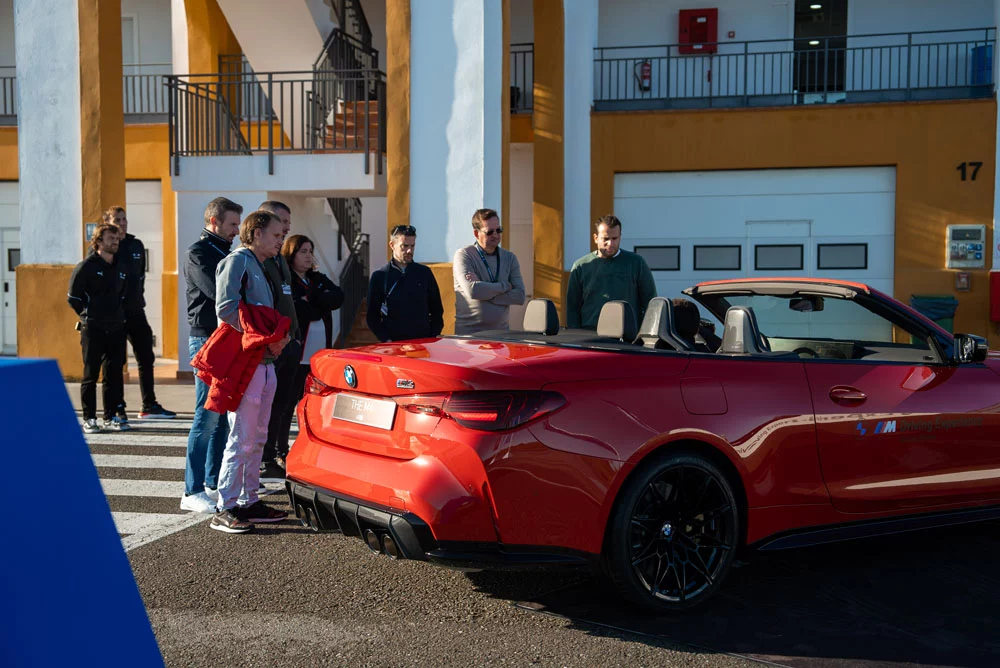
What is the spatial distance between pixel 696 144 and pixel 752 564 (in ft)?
41.8

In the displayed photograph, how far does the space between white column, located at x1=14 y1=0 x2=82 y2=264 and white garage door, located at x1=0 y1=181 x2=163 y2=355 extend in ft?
15.6

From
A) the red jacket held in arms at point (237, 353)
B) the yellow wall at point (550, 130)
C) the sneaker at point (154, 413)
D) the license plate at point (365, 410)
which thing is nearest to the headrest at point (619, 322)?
the license plate at point (365, 410)

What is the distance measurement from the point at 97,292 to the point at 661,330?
6.34 metres

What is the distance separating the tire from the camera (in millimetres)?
4137

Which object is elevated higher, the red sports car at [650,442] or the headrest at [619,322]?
the headrest at [619,322]

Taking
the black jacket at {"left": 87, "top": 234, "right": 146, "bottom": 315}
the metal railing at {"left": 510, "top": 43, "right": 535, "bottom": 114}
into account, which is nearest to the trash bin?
the metal railing at {"left": 510, "top": 43, "right": 535, "bottom": 114}

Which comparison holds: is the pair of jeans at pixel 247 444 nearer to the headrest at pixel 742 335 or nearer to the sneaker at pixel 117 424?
the headrest at pixel 742 335

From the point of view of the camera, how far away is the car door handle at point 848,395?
473 centimetres

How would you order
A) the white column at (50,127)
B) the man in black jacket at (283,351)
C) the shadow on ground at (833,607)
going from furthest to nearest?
the white column at (50,127), the man in black jacket at (283,351), the shadow on ground at (833,607)

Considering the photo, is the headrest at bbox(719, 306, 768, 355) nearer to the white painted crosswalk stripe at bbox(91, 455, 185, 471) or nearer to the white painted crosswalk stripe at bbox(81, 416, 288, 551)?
the white painted crosswalk stripe at bbox(81, 416, 288, 551)

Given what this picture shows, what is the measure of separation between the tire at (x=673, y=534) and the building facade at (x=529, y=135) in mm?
8419

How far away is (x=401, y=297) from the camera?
7.57 metres

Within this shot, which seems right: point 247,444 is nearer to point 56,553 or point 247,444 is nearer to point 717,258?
point 56,553

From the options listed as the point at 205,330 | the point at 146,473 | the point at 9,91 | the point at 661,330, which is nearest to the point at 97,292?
the point at 146,473
